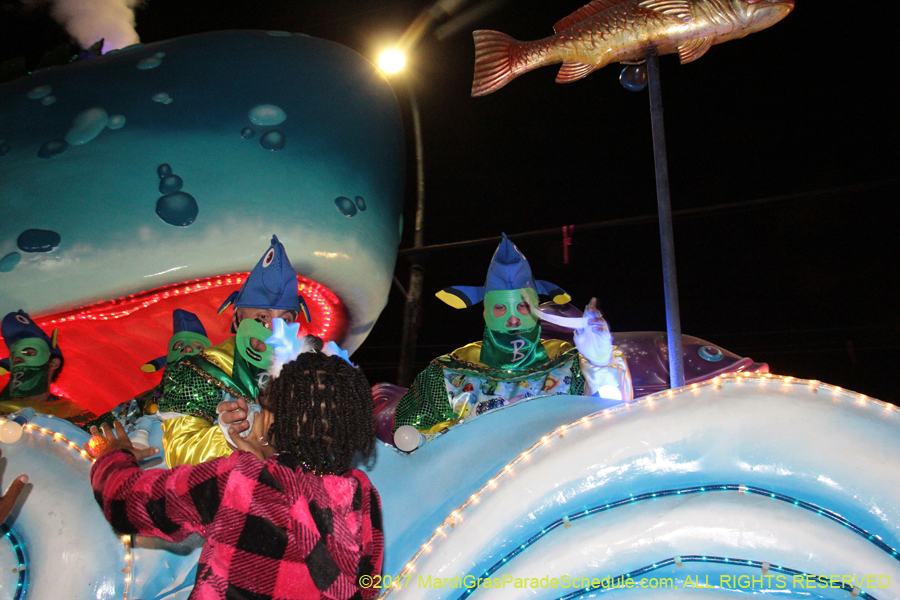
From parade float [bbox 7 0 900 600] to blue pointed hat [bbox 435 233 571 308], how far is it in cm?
58

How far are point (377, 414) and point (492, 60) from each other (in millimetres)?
1590

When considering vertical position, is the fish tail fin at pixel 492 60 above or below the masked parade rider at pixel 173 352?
above

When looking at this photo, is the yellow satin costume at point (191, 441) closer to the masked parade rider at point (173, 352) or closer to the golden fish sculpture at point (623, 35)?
the masked parade rider at point (173, 352)

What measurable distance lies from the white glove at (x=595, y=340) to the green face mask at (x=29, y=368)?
259 cm

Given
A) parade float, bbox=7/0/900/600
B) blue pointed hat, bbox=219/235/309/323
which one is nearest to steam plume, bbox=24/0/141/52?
parade float, bbox=7/0/900/600

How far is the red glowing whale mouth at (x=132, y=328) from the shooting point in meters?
3.02

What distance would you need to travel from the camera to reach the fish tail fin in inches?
93.9

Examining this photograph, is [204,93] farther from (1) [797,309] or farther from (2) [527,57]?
(1) [797,309]

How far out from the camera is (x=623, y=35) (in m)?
2.21

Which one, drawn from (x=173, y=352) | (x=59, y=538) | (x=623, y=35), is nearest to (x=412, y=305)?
(x=173, y=352)

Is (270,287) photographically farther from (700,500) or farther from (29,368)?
(29,368)

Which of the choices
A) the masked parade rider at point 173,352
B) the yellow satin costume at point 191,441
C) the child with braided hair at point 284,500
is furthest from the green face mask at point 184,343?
the child with braided hair at point 284,500

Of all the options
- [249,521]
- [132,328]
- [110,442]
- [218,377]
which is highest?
[132,328]

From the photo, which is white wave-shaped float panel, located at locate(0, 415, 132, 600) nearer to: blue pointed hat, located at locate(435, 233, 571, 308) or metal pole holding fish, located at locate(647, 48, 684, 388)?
blue pointed hat, located at locate(435, 233, 571, 308)
